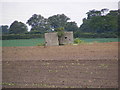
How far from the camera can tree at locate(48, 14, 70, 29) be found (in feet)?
99.5

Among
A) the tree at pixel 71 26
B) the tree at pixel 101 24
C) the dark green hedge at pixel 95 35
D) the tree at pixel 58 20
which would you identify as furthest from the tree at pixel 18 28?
the tree at pixel 101 24

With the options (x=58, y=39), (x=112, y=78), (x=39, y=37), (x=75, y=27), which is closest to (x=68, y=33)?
(x=58, y=39)

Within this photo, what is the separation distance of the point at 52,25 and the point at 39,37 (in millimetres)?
3812

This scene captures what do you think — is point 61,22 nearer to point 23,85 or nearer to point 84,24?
point 84,24

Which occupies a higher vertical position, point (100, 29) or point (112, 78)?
point (100, 29)

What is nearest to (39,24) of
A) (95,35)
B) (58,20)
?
(58,20)

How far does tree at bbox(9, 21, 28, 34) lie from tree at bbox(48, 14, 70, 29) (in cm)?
334

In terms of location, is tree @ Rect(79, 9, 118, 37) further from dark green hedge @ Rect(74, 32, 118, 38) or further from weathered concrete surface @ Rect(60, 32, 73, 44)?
weathered concrete surface @ Rect(60, 32, 73, 44)

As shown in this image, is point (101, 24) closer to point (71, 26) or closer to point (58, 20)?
point (71, 26)

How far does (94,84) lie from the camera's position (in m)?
6.11

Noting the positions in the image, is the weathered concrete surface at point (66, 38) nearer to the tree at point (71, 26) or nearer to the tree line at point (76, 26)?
the tree line at point (76, 26)

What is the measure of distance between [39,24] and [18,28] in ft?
10.5

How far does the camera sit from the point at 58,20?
31281mm

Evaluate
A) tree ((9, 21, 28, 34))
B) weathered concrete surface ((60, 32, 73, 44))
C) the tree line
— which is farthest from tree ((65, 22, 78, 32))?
weathered concrete surface ((60, 32, 73, 44))
